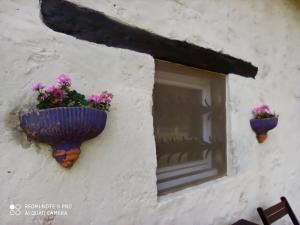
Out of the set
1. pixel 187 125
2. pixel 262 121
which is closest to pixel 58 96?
pixel 187 125

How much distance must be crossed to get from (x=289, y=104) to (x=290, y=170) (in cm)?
56

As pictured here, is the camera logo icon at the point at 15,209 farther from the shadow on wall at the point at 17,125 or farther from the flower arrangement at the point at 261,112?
the flower arrangement at the point at 261,112

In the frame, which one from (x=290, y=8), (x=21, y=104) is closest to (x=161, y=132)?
(x=21, y=104)

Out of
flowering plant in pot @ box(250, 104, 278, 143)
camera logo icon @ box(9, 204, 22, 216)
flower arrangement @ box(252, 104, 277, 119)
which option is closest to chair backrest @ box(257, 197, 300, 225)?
flowering plant in pot @ box(250, 104, 278, 143)

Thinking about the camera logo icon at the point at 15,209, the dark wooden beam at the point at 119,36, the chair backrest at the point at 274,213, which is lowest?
the chair backrest at the point at 274,213

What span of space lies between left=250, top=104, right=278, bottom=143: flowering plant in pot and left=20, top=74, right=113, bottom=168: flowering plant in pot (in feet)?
4.43

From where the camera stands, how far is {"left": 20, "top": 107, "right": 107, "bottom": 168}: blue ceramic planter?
90cm

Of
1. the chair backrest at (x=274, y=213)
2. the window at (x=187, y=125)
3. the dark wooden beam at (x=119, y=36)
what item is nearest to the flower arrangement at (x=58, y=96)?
the dark wooden beam at (x=119, y=36)

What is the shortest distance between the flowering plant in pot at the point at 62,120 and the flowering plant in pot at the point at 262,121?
1351 mm

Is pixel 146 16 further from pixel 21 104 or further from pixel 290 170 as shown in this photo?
pixel 290 170

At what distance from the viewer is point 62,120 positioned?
2.95 ft

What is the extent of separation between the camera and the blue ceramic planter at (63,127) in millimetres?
899

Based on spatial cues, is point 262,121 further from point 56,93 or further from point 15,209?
point 15,209

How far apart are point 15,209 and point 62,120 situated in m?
0.32
